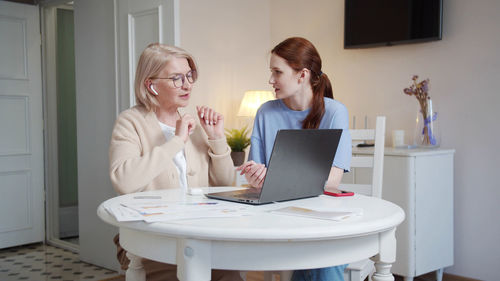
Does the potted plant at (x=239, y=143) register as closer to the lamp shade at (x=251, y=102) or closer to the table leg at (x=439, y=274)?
the lamp shade at (x=251, y=102)

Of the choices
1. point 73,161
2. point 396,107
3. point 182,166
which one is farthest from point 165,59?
point 73,161

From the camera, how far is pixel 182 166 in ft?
6.50

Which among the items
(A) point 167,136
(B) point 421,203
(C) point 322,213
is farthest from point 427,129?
(C) point 322,213

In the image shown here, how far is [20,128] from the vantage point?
4277 mm

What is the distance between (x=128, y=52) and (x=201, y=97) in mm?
563

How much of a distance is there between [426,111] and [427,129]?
0.11 m

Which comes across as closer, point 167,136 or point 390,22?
point 167,136

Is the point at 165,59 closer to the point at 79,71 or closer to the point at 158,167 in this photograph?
the point at 158,167

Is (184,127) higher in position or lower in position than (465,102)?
lower

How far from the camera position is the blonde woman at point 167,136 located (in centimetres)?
175

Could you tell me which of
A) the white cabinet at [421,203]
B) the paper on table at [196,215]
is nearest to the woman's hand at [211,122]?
the paper on table at [196,215]

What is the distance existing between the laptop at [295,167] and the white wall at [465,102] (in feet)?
5.79

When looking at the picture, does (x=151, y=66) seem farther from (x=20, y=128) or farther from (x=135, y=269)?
(x=20, y=128)

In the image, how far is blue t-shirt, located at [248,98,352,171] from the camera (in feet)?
6.85
